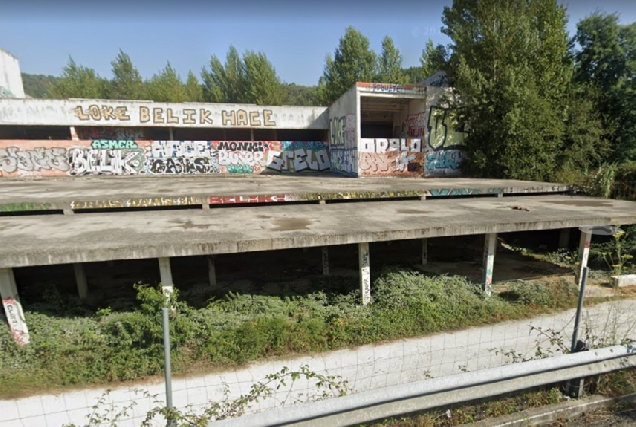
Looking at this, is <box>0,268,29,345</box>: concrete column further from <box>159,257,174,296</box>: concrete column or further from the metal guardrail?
the metal guardrail

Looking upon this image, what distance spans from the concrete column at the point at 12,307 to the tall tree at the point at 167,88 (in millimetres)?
31744

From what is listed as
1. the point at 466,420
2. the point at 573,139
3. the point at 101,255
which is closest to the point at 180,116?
the point at 101,255

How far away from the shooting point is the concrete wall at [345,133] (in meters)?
16.2

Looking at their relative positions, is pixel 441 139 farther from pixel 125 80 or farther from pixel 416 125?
pixel 125 80

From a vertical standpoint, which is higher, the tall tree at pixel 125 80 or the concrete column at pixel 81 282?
the tall tree at pixel 125 80

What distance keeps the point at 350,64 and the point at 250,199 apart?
2832 centimetres

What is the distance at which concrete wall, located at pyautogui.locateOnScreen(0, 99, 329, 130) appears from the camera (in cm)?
1830

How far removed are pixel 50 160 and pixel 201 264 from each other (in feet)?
54.0

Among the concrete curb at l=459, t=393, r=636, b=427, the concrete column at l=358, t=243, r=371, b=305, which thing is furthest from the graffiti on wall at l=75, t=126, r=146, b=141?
the concrete curb at l=459, t=393, r=636, b=427

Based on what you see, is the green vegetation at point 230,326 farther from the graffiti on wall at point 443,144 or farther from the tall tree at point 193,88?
the tall tree at point 193,88

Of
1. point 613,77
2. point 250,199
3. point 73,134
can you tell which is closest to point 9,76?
point 73,134

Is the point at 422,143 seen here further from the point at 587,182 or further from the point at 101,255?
the point at 101,255

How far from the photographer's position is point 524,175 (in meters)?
15.7

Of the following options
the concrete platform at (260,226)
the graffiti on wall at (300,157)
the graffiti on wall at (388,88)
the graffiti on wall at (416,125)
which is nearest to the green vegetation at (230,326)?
the concrete platform at (260,226)
